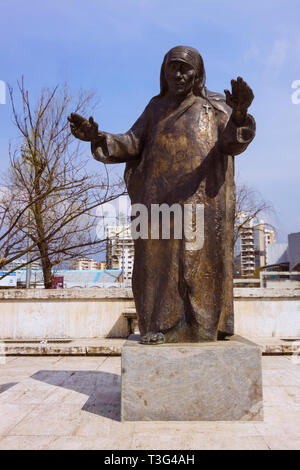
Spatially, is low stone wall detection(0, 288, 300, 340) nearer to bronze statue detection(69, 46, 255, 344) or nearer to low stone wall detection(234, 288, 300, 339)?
low stone wall detection(234, 288, 300, 339)

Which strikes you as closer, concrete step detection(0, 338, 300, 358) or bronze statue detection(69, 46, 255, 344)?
bronze statue detection(69, 46, 255, 344)

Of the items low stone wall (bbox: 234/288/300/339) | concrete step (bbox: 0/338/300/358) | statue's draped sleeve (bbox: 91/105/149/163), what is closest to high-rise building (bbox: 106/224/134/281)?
concrete step (bbox: 0/338/300/358)

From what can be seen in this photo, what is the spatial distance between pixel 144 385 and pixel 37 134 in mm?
8454

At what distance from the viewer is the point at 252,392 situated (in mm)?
3021

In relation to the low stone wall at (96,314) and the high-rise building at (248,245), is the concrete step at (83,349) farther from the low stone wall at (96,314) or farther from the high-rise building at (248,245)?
the high-rise building at (248,245)

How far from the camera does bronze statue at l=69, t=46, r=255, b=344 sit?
3.36 metres

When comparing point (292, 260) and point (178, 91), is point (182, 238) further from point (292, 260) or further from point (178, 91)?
point (292, 260)

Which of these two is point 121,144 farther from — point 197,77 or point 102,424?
point 102,424

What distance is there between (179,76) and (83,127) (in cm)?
95

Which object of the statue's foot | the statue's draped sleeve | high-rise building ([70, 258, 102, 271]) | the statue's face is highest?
the statue's face

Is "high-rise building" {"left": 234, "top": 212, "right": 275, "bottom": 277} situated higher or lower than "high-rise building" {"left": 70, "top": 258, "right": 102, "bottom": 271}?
higher

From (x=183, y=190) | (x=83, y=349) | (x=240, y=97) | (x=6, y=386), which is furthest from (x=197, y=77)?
(x=83, y=349)

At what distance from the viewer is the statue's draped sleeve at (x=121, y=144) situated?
138 inches

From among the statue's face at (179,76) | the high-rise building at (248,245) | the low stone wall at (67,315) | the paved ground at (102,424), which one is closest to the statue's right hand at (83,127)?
the statue's face at (179,76)
